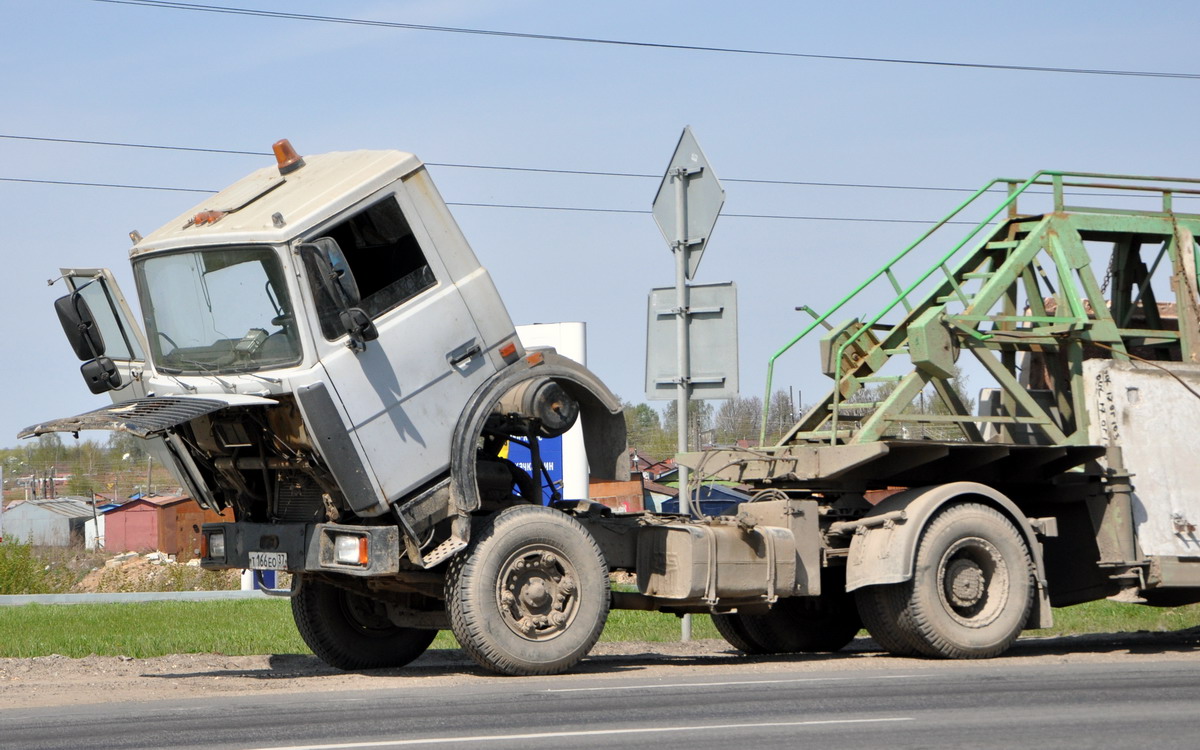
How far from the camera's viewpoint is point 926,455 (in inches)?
430

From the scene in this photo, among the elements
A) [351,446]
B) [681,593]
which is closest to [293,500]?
[351,446]

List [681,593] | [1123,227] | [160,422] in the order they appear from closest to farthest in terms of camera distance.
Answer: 1. [160,422]
2. [681,593]
3. [1123,227]

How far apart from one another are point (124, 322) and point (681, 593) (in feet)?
14.2

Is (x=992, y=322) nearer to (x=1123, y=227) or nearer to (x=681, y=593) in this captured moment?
(x=1123, y=227)

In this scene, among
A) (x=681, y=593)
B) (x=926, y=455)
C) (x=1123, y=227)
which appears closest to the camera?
(x=681, y=593)

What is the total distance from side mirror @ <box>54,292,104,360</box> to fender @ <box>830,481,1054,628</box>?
565cm

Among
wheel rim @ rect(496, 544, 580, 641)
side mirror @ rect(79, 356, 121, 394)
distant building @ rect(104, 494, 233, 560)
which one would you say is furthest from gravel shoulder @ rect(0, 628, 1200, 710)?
distant building @ rect(104, 494, 233, 560)

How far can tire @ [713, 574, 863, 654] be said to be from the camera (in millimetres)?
12109

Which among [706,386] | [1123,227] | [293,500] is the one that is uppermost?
[1123,227]

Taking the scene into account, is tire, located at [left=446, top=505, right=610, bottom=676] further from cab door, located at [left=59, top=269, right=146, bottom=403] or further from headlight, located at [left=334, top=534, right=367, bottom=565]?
cab door, located at [left=59, top=269, right=146, bottom=403]

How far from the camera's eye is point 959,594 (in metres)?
Result: 10.7

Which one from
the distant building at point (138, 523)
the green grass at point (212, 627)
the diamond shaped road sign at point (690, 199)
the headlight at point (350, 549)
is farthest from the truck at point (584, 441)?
the distant building at point (138, 523)

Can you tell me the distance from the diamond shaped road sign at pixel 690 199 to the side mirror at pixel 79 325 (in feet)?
16.6

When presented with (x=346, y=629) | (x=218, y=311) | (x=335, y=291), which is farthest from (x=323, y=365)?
(x=346, y=629)
